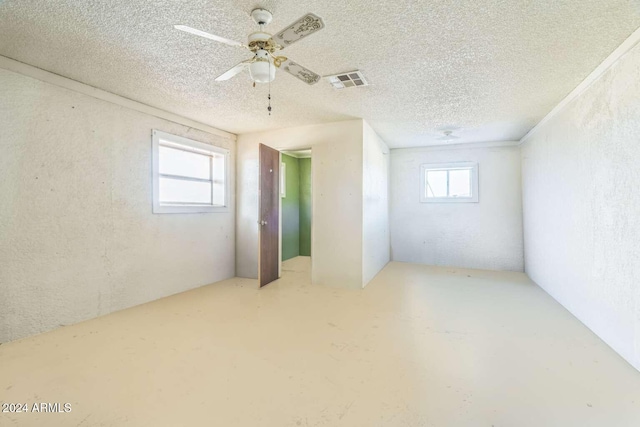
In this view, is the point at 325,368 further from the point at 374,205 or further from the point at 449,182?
the point at 449,182

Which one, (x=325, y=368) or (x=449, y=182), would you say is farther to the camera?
(x=449, y=182)

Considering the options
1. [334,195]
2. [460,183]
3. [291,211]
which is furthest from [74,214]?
[460,183]

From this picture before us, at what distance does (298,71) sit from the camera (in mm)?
2094

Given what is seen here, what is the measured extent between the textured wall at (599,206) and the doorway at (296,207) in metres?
4.39

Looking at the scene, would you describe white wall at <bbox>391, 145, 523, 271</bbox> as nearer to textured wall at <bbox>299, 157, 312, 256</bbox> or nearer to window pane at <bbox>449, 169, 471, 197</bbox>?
window pane at <bbox>449, 169, 471, 197</bbox>

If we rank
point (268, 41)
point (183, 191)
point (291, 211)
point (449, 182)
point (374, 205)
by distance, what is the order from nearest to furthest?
1. point (268, 41)
2. point (183, 191)
3. point (374, 205)
4. point (449, 182)
5. point (291, 211)

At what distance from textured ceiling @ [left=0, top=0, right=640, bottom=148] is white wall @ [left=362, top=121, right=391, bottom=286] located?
0.96 meters

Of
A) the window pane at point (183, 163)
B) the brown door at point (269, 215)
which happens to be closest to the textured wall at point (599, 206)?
the brown door at point (269, 215)

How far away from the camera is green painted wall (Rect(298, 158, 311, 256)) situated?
6.88 m

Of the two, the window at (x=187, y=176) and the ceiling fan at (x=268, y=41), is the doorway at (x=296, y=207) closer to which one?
the window at (x=187, y=176)

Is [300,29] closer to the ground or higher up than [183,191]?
higher up

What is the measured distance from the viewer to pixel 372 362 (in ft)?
6.82

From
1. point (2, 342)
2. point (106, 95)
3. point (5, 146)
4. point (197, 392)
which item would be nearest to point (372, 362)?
point (197, 392)

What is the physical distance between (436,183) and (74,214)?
5.77 metres
